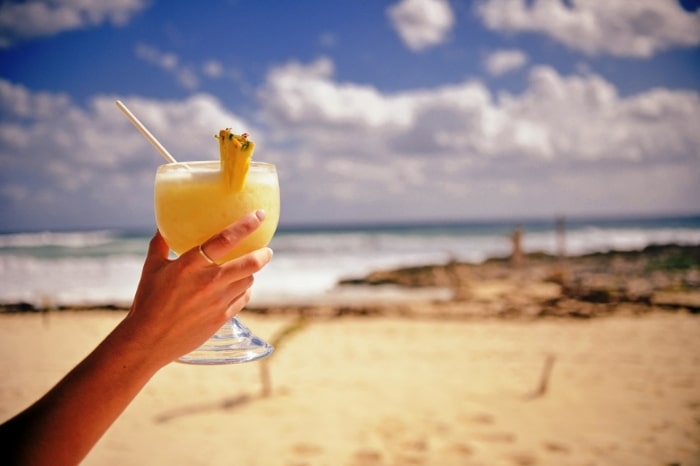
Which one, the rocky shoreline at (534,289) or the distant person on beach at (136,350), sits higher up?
the distant person on beach at (136,350)

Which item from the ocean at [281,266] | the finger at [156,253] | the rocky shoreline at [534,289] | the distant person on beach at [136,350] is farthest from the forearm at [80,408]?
the ocean at [281,266]

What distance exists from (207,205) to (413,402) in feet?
15.1

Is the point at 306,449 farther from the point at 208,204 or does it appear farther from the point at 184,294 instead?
the point at 184,294

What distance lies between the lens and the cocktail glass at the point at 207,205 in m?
1.32

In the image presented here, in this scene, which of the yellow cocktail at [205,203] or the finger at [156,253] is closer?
the finger at [156,253]

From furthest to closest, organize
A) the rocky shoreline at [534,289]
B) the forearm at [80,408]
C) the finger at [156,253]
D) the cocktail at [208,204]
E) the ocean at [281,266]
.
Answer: the ocean at [281,266]
the rocky shoreline at [534,289]
the cocktail at [208,204]
the finger at [156,253]
the forearm at [80,408]

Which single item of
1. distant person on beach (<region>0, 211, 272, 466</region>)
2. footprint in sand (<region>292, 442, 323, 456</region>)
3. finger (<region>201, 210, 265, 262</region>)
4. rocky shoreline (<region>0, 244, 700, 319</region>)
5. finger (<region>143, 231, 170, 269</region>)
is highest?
finger (<region>201, 210, 265, 262</region>)

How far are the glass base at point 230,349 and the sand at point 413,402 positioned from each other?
9.40 ft

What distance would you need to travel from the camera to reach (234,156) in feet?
4.04

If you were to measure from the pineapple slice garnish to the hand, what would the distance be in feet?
0.73

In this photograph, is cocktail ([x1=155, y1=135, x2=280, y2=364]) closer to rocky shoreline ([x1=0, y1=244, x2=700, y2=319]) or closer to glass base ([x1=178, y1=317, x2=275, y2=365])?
glass base ([x1=178, y1=317, x2=275, y2=365])

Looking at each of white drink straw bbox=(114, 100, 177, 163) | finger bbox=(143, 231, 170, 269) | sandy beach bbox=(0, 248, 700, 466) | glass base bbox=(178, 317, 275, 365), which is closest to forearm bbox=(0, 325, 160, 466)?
finger bbox=(143, 231, 170, 269)

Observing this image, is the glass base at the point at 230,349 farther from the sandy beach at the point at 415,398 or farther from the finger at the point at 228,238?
the sandy beach at the point at 415,398

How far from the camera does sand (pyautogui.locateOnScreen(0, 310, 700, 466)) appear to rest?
13.9ft
